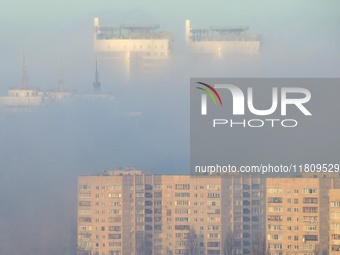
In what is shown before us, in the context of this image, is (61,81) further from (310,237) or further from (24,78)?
Result: (310,237)

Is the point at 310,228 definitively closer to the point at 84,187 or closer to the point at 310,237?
the point at 310,237

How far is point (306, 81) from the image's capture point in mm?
5664

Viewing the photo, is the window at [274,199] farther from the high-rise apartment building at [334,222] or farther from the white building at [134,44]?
the white building at [134,44]

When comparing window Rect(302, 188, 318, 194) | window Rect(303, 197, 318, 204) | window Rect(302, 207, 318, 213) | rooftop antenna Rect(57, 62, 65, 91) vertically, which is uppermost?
rooftop antenna Rect(57, 62, 65, 91)

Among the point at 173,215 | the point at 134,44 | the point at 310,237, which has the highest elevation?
the point at 134,44

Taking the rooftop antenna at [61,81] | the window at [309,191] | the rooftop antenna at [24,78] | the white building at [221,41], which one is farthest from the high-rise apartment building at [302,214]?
the rooftop antenna at [24,78]

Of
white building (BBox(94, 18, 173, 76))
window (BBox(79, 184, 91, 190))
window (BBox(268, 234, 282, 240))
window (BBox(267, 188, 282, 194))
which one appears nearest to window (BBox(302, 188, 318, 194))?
window (BBox(267, 188, 282, 194))

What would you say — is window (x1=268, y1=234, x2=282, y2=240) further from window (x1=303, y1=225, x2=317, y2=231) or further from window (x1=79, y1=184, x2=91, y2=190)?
window (x1=79, y1=184, x2=91, y2=190)

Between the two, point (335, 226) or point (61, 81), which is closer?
point (335, 226)

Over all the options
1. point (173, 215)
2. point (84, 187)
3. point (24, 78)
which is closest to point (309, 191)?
point (173, 215)

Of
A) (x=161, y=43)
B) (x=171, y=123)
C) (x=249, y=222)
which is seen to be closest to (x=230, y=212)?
(x=249, y=222)

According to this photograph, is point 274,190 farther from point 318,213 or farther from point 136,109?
point 136,109

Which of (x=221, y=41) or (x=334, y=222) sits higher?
(x=221, y=41)

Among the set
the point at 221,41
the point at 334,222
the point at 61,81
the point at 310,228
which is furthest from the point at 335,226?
the point at 61,81
